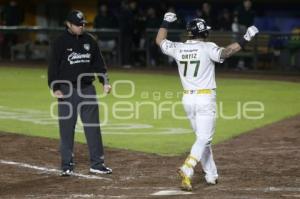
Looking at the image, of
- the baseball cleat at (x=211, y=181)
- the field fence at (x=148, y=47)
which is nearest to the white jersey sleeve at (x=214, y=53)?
the baseball cleat at (x=211, y=181)

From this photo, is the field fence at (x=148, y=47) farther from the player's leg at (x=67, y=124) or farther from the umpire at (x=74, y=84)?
the player's leg at (x=67, y=124)

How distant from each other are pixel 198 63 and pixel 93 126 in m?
1.77

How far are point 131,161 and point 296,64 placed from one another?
14.0 metres

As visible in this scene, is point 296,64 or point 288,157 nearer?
point 288,157

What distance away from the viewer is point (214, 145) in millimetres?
11906

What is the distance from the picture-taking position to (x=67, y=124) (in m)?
9.72

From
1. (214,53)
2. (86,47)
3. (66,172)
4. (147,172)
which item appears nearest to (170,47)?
(214,53)

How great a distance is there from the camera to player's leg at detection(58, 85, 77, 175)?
31.7ft

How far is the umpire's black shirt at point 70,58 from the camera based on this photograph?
9.61 metres

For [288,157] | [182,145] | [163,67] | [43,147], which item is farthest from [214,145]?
[163,67]

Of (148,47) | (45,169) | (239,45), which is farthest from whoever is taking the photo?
(148,47)

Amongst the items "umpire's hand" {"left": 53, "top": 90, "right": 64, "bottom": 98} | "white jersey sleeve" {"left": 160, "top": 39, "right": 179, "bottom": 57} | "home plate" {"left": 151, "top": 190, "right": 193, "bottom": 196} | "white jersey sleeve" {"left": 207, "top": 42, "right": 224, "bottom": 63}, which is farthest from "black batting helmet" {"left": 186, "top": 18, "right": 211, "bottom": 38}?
"umpire's hand" {"left": 53, "top": 90, "right": 64, "bottom": 98}

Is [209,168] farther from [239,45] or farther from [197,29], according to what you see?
[197,29]

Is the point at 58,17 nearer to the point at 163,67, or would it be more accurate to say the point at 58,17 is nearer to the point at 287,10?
the point at 163,67
